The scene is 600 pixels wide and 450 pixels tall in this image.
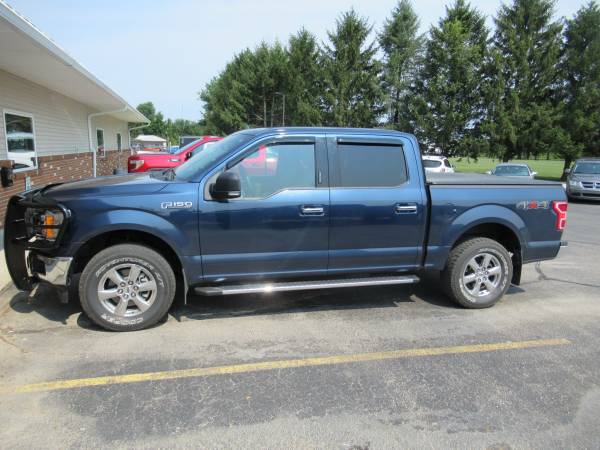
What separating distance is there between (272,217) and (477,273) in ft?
7.90

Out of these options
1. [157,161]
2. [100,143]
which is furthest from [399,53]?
[157,161]

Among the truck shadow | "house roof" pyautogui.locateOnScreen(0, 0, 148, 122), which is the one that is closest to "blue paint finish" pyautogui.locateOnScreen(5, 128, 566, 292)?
the truck shadow

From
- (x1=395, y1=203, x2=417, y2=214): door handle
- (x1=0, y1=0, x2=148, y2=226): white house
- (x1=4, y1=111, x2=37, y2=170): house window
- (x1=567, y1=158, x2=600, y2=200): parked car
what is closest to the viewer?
(x1=395, y1=203, x2=417, y2=214): door handle

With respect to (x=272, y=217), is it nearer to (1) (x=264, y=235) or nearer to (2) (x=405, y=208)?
(1) (x=264, y=235)

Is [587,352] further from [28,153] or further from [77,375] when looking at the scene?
[28,153]

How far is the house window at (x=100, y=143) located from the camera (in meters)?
20.0

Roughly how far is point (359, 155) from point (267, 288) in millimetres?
1652

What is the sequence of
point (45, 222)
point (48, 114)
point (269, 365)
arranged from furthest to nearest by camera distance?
point (48, 114), point (45, 222), point (269, 365)

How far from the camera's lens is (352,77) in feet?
119

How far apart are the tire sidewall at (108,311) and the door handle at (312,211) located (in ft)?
4.64

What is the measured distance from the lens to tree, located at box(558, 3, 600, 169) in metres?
25.9

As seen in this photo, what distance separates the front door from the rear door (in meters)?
0.14

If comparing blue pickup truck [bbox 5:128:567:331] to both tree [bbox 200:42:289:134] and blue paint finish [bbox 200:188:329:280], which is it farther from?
tree [bbox 200:42:289:134]

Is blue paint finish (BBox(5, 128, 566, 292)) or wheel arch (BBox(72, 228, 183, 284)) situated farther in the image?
wheel arch (BBox(72, 228, 183, 284))
